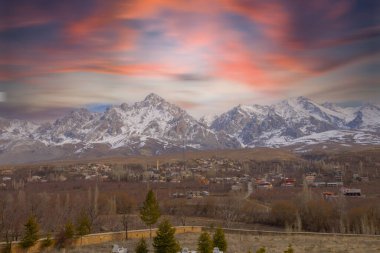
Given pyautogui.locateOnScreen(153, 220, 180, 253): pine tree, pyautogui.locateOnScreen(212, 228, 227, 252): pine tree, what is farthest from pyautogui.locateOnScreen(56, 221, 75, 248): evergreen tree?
pyautogui.locateOnScreen(212, 228, 227, 252): pine tree

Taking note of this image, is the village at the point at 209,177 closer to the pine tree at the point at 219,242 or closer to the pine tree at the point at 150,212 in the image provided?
the pine tree at the point at 150,212

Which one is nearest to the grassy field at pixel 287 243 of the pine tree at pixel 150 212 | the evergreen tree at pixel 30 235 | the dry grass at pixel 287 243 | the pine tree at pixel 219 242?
the dry grass at pixel 287 243

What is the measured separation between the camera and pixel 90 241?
45.8m

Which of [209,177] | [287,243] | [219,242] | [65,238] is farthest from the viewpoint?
[209,177]

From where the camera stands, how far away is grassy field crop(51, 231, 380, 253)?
132 feet

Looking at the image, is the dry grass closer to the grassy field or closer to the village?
the grassy field

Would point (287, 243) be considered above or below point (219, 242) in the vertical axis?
below

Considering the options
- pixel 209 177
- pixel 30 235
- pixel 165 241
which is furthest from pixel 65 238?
pixel 209 177

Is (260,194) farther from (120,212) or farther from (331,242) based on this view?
(331,242)

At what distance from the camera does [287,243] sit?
148ft

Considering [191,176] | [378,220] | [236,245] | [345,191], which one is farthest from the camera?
[191,176]

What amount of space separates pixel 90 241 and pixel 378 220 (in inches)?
1556

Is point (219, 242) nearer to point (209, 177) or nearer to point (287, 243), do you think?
point (287, 243)

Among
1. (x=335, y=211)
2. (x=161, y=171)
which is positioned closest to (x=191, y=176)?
(x=161, y=171)
